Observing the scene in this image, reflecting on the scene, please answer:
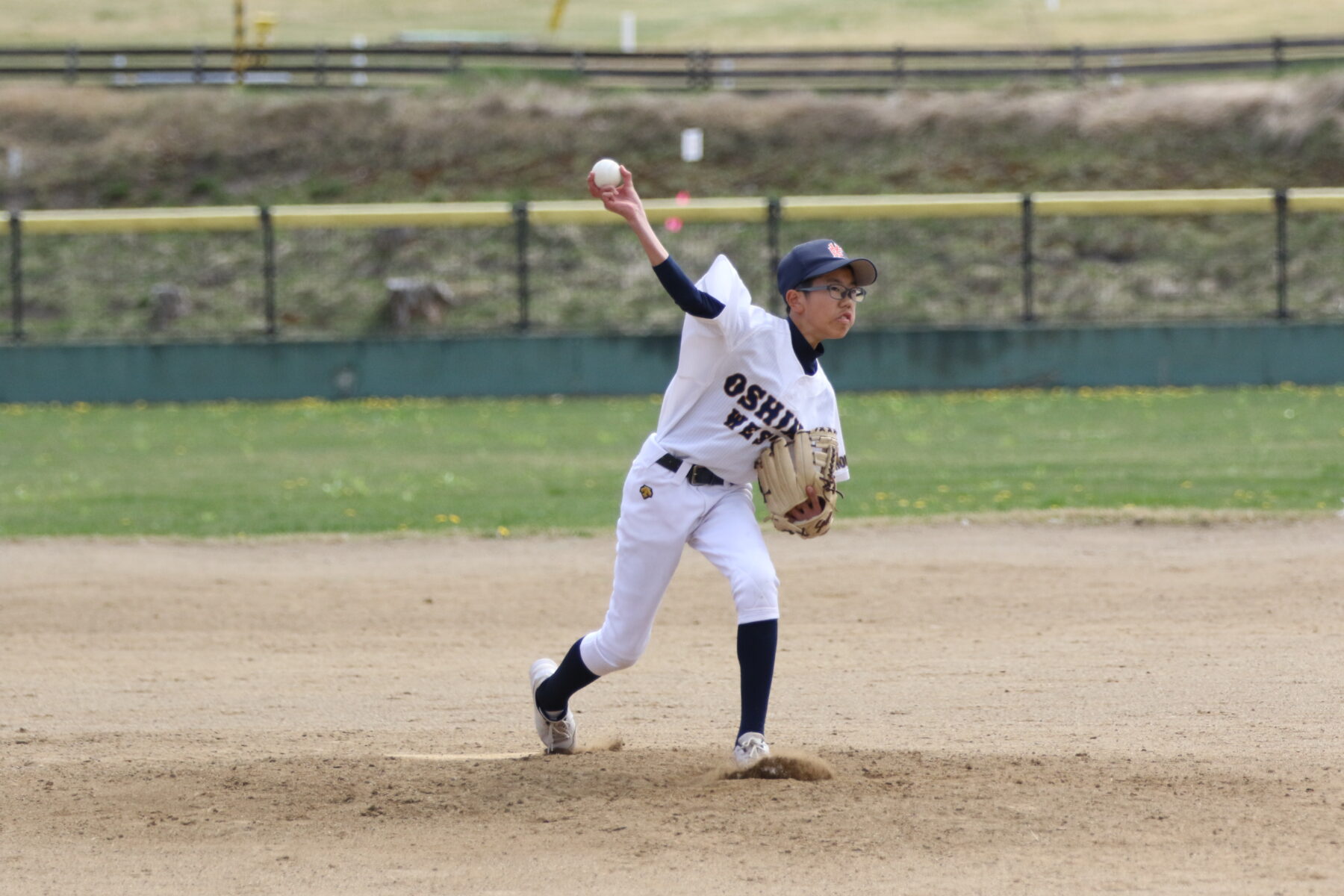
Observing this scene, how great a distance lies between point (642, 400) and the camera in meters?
19.7

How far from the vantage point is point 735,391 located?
15.5 ft

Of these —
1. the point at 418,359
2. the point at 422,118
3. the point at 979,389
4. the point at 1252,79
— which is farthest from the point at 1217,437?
the point at 422,118

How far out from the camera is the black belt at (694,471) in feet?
15.7

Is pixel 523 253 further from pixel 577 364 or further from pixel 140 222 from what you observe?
pixel 140 222

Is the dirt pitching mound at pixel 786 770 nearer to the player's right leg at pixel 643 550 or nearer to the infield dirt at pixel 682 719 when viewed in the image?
the infield dirt at pixel 682 719

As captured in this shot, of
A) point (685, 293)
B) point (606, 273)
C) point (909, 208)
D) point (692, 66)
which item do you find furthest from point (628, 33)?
point (685, 293)

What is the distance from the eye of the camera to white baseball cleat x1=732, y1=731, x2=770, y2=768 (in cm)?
476

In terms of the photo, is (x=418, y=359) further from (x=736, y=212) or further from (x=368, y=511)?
(x=368, y=511)

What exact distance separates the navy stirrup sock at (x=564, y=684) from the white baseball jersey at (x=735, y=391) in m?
0.82

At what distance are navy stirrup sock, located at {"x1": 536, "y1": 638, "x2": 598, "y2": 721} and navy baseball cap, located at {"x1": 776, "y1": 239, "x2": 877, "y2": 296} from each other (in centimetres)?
139

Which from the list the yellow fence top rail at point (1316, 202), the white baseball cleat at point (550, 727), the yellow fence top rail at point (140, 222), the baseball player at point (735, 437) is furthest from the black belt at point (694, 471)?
the yellow fence top rail at point (1316, 202)

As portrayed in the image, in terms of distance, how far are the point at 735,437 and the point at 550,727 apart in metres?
1.33

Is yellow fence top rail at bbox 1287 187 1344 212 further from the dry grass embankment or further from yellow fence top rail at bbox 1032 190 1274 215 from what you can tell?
the dry grass embankment

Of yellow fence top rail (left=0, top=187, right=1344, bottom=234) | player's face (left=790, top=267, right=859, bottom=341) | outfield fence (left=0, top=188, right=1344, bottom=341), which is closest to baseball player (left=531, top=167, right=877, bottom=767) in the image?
player's face (left=790, top=267, right=859, bottom=341)
